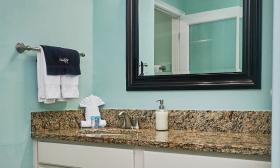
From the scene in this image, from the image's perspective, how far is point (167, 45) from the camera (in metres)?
1.84

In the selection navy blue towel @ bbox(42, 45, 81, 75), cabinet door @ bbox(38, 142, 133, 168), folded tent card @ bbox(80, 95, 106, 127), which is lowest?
cabinet door @ bbox(38, 142, 133, 168)

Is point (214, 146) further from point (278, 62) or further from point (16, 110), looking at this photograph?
point (16, 110)

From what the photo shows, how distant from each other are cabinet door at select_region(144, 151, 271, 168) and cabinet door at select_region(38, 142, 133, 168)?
0.37 feet

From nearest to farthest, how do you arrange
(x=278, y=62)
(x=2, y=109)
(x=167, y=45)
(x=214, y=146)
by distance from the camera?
(x=278, y=62), (x=214, y=146), (x=2, y=109), (x=167, y=45)

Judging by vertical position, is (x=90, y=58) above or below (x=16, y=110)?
above

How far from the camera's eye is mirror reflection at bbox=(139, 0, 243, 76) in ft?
5.32

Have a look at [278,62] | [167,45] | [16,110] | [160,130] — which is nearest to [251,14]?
[167,45]

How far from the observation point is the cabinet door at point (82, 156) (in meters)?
1.40

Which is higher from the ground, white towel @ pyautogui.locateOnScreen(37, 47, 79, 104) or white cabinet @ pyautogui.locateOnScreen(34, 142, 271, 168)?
white towel @ pyautogui.locateOnScreen(37, 47, 79, 104)

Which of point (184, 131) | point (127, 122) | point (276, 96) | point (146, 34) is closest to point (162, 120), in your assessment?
point (184, 131)

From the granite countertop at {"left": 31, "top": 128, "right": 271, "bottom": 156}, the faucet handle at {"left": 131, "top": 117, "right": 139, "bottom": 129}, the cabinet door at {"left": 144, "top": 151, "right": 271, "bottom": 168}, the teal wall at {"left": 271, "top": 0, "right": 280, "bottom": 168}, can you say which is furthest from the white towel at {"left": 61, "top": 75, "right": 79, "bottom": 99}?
the teal wall at {"left": 271, "top": 0, "right": 280, "bottom": 168}

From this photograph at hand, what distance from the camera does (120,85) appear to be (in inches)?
78.0

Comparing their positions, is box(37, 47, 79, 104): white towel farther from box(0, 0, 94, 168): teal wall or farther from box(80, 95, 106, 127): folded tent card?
box(80, 95, 106, 127): folded tent card

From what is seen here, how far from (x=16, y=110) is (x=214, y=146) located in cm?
107
